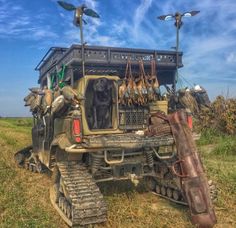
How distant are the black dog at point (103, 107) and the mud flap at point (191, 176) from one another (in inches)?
61.3

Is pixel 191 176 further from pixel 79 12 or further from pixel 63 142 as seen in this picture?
pixel 79 12

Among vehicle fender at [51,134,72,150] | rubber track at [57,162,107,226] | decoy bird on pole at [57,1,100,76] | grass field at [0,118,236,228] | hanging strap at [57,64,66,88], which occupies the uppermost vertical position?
decoy bird on pole at [57,1,100,76]

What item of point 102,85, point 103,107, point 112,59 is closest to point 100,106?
point 103,107

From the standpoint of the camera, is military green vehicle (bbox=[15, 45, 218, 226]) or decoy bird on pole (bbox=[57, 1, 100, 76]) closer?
military green vehicle (bbox=[15, 45, 218, 226])

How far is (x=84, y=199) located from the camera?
5.52 metres

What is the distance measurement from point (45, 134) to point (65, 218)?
2920 millimetres

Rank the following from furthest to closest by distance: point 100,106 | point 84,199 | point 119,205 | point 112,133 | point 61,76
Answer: point 61,76, point 100,106, point 112,133, point 119,205, point 84,199

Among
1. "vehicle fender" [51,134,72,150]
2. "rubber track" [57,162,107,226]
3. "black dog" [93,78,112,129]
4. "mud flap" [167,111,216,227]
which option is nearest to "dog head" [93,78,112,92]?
"black dog" [93,78,112,129]

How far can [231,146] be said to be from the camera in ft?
41.3

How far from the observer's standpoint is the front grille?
730 cm

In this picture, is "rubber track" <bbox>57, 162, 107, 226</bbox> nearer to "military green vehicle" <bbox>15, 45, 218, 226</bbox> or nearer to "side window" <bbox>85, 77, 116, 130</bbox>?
"military green vehicle" <bbox>15, 45, 218, 226</bbox>

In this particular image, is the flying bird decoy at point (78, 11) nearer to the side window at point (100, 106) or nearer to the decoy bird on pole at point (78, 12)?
the decoy bird on pole at point (78, 12)

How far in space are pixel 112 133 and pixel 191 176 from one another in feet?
6.77

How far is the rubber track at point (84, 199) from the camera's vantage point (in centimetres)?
536
